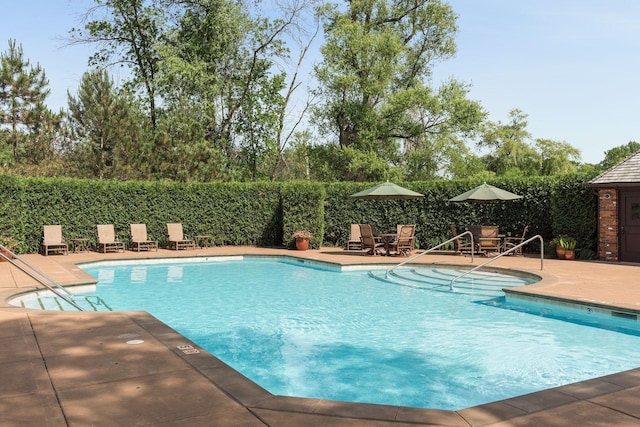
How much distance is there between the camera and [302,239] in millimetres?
19547

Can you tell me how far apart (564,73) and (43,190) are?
20556 mm

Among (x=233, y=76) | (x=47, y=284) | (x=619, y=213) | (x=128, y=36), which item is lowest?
(x=47, y=284)

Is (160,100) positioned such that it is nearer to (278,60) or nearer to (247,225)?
(278,60)

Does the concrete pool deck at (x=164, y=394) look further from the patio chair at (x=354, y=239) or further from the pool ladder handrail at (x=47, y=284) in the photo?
the patio chair at (x=354, y=239)

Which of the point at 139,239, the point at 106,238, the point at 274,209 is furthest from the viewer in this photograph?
the point at 274,209

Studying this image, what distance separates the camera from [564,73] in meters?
21.9

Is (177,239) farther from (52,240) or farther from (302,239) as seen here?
(302,239)

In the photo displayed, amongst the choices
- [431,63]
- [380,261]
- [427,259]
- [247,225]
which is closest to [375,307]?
[380,261]

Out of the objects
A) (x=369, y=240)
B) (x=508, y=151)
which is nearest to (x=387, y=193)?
(x=369, y=240)

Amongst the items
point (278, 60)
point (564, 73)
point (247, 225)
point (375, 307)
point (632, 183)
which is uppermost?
point (278, 60)

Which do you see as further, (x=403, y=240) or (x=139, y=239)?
(x=139, y=239)

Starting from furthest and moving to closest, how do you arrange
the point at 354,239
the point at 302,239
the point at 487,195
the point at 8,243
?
1. the point at 302,239
2. the point at 354,239
3. the point at 487,195
4. the point at 8,243

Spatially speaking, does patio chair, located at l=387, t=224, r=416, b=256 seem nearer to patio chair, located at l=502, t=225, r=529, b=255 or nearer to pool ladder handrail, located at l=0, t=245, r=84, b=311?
patio chair, located at l=502, t=225, r=529, b=255

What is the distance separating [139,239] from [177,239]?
1.41 m
